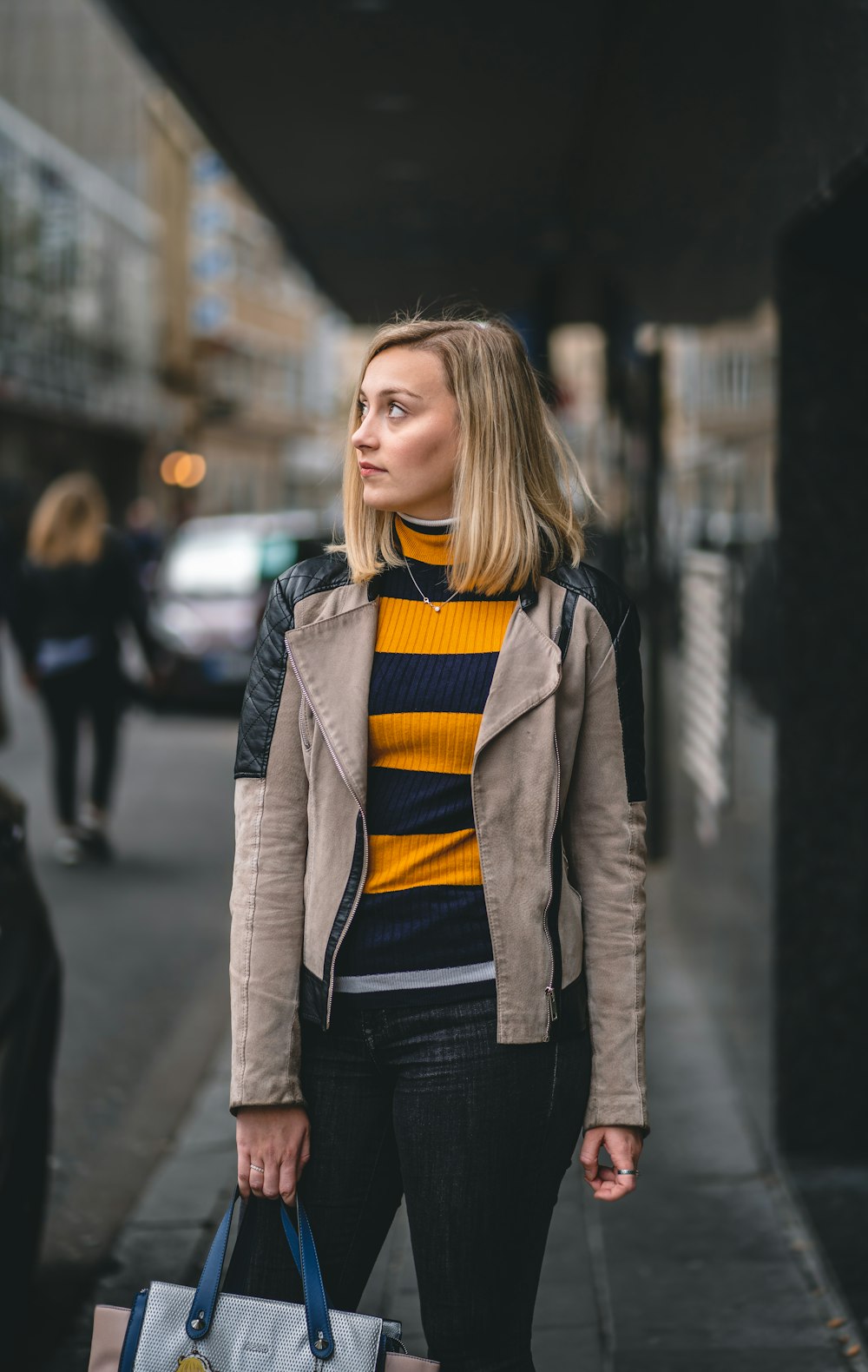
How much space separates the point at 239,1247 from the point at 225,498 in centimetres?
6176

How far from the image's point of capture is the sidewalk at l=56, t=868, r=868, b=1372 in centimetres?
358

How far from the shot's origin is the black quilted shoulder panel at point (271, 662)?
7.55ft

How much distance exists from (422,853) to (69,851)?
7.20 metres

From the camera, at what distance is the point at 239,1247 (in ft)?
7.61

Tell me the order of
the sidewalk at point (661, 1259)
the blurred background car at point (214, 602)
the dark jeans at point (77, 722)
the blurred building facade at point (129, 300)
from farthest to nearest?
the blurred building facade at point (129, 300)
the blurred background car at point (214, 602)
the dark jeans at point (77, 722)
the sidewalk at point (661, 1259)

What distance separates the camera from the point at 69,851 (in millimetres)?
9133

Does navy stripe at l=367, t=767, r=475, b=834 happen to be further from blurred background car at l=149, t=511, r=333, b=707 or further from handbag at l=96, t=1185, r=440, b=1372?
blurred background car at l=149, t=511, r=333, b=707

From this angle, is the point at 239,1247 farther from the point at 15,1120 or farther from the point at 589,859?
the point at 15,1120

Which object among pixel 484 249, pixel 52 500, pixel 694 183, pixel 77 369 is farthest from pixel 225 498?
pixel 694 183

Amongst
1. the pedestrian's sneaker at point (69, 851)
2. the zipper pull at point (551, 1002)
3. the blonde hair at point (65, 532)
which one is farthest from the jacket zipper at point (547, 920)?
the blonde hair at point (65, 532)

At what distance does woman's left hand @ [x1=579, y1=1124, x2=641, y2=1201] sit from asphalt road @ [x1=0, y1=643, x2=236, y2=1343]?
6.29 feet

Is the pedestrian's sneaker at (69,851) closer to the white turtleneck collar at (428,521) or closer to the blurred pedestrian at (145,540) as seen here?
the white turtleneck collar at (428,521)

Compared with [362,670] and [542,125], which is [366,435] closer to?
[362,670]

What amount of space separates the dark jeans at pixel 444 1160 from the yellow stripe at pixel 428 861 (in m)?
0.16
